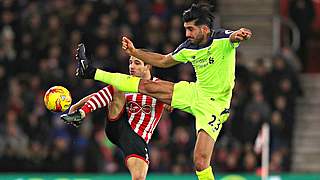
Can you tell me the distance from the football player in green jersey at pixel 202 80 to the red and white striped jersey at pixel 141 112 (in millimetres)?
381

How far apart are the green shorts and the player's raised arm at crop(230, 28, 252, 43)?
76cm

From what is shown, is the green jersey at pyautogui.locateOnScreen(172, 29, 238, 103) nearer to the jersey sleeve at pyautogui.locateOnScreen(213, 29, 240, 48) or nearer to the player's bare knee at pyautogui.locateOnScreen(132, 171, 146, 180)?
the jersey sleeve at pyautogui.locateOnScreen(213, 29, 240, 48)

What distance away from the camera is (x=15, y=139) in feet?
61.5

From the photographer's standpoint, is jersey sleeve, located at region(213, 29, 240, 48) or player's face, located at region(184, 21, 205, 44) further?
player's face, located at region(184, 21, 205, 44)

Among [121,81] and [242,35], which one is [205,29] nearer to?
[242,35]

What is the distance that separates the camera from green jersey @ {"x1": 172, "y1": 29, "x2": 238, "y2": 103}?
12.2 metres

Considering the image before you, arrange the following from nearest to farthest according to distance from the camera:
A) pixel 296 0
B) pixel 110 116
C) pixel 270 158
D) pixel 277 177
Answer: pixel 110 116 < pixel 277 177 < pixel 270 158 < pixel 296 0

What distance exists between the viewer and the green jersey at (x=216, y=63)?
1220 cm

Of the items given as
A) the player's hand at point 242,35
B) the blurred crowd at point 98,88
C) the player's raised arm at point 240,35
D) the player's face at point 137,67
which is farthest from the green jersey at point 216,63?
the blurred crowd at point 98,88

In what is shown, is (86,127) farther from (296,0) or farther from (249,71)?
(296,0)

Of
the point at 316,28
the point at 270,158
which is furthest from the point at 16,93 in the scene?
the point at 316,28

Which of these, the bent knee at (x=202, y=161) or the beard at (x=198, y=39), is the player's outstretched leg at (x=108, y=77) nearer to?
the beard at (x=198, y=39)

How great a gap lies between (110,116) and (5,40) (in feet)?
24.5

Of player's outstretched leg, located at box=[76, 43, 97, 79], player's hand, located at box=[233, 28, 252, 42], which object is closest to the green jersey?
player's hand, located at box=[233, 28, 252, 42]
